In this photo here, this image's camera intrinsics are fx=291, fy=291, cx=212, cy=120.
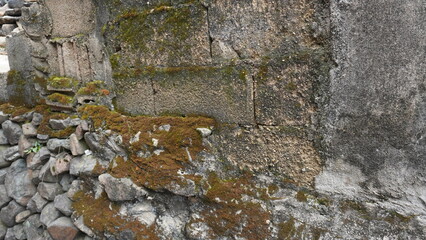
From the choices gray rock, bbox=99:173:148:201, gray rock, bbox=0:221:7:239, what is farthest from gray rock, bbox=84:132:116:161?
gray rock, bbox=0:221:7:239

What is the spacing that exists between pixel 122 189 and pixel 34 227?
1.08 metres

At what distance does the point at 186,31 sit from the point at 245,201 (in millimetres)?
1032

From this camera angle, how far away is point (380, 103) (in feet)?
4.18

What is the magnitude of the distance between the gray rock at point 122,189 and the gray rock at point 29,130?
0.97 meters

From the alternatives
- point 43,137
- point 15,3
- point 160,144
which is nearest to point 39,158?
point 43,137

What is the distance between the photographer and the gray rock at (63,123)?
2186mm

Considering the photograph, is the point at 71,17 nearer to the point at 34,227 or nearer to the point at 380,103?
the point at 34,227

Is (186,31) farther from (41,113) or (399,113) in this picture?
(41,113)

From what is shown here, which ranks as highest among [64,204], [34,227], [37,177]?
[37,177]

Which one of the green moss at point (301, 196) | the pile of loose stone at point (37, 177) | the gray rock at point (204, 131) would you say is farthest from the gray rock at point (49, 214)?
the green moss at point (301, 196)

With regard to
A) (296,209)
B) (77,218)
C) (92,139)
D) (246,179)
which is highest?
(92,139)

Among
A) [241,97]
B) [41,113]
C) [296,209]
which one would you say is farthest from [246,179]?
[41,113]

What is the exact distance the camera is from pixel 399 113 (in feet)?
4.07

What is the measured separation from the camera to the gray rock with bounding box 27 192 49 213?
2.31 metres
